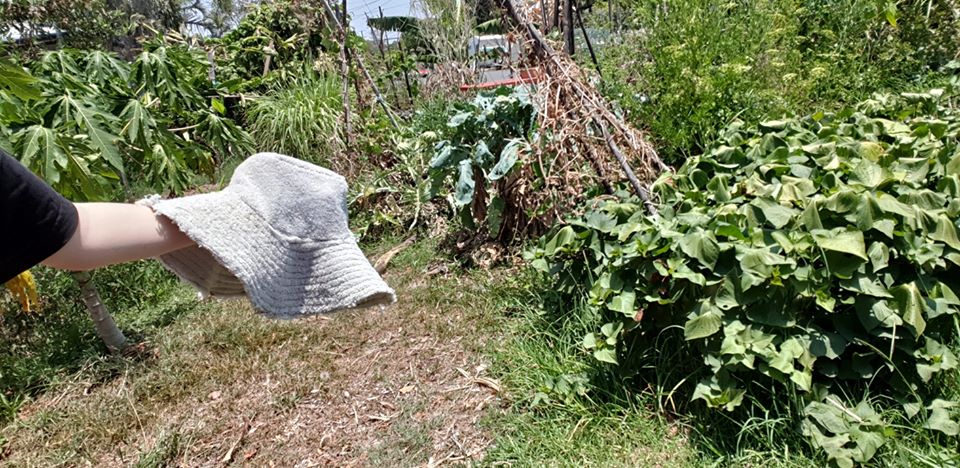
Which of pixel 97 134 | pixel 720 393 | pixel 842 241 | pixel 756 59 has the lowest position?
pixel 720 393

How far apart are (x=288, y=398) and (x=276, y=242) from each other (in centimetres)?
186

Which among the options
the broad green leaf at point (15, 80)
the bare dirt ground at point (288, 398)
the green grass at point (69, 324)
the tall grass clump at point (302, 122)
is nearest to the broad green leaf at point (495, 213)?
the bare dirt ground at point (288, 398)

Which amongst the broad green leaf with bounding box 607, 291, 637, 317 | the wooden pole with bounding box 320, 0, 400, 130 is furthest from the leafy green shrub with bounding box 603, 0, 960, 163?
the wooden pole with bounding box 320, 0, 400, 130

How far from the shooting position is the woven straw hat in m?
1.00

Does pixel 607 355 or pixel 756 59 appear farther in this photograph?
pixel 756 59

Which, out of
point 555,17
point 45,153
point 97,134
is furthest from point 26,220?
point 555,17

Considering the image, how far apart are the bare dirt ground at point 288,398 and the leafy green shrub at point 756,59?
1492 millimetres

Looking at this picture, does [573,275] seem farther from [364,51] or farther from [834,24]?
[364,51]

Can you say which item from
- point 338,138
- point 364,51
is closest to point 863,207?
point 338,138

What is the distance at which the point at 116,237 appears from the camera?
0.97m

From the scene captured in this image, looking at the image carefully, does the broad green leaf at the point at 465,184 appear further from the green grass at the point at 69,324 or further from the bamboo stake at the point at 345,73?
the bamboo stake at the point at 345,73

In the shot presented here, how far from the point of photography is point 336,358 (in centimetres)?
303

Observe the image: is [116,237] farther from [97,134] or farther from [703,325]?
[97,134]

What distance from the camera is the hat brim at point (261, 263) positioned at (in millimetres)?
994
